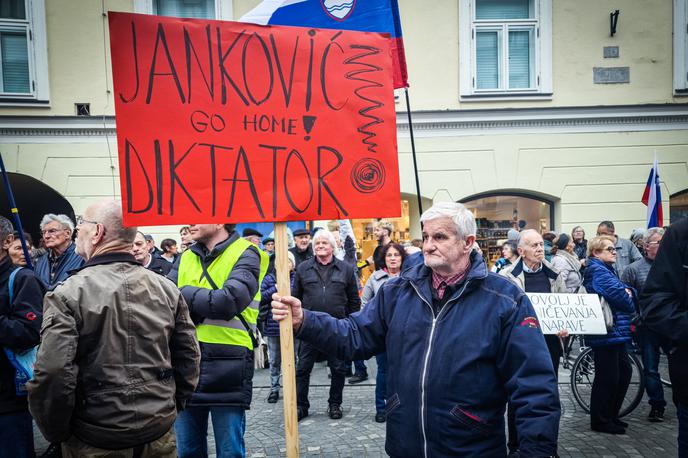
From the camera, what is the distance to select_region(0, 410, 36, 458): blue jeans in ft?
9.58

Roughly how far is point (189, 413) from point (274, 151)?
1.78 metres

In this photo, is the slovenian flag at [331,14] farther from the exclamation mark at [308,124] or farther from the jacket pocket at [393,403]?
the jacket pocket at [393,403]

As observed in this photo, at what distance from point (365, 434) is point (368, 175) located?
3.33 m

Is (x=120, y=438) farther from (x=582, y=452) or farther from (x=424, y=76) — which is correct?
(x=424, y=76)

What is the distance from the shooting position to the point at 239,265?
10.4 ft

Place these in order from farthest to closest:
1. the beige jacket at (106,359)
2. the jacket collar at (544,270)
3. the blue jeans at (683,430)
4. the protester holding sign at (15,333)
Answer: the jacket collar at (544,270), the protester holding sign at (15,333), the blue jeans at (683,430), the beige jacket at (106,359)

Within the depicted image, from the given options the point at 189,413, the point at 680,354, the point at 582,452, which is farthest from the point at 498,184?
the point at 189,413

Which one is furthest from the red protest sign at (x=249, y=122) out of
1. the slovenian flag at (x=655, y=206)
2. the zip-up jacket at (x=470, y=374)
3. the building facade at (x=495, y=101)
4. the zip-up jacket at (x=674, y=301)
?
the building facade at (x=495, y=101)

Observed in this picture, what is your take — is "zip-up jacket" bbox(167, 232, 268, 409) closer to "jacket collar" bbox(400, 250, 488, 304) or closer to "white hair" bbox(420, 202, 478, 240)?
"jacket collar" bbox(400, 250, 488, 304)

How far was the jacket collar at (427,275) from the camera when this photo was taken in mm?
2269

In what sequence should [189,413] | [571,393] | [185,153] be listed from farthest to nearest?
1. [571,393]
2. [189,413]
3. [185,153]

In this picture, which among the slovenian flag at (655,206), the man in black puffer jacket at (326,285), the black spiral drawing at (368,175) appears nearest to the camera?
the black spiral drawing at (368,175)

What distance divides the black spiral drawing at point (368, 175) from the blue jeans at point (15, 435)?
2.39 m

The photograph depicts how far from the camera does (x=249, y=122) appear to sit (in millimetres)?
2418
